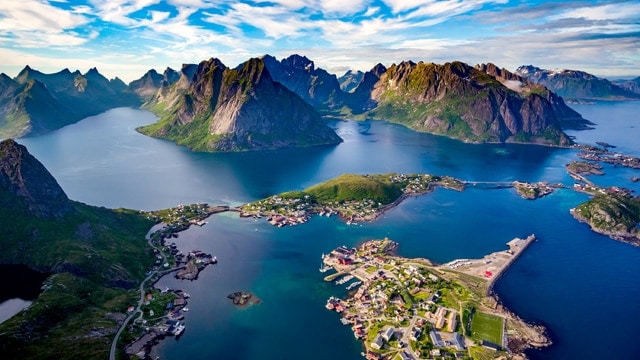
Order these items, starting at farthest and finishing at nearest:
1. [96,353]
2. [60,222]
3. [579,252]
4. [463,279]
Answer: [579,252]
[60,222]
[463,279]
[96,353]

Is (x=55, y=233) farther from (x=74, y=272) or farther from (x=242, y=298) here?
(x=242, y=298)

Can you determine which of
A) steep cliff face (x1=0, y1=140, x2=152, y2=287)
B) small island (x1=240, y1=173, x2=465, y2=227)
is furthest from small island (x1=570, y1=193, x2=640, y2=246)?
steep cliff face (x1=0, y1=140, x2=152, y2=287)

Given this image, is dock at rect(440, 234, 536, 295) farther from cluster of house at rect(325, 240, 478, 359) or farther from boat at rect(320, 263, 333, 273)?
boat at rect(320, 263, 333, 273)

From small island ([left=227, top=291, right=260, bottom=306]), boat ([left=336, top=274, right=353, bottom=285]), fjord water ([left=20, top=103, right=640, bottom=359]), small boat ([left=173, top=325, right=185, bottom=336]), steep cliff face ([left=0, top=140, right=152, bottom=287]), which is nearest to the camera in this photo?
fjord water ([left=20, top=103, right=640, bottom=359])

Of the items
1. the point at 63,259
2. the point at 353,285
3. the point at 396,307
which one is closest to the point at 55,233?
the point at 63,259

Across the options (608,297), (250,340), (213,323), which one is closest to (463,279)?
(608,297)

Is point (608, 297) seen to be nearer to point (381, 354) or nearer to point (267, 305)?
point (381, 354)
